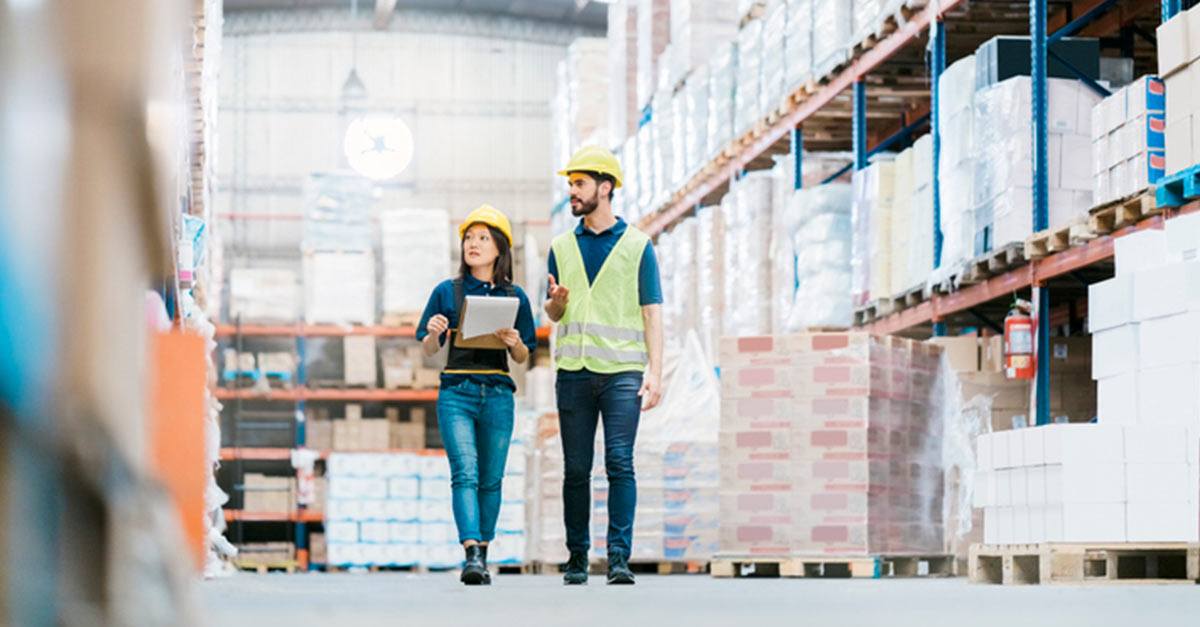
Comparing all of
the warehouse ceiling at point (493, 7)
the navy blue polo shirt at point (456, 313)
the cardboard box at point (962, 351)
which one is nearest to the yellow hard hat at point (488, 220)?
the navy blue polo shirt at point (456, 313)

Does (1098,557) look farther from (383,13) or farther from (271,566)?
(383,13)

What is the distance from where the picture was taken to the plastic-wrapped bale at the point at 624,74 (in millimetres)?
14453

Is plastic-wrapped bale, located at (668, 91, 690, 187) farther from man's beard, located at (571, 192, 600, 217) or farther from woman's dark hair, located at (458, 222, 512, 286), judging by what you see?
man's beard, located at (571, 192, 600, 217)

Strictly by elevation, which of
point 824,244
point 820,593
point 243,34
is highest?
point 243,34

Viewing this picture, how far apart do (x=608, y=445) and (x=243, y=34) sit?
15.4 metres

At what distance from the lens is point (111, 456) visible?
580 millimetres

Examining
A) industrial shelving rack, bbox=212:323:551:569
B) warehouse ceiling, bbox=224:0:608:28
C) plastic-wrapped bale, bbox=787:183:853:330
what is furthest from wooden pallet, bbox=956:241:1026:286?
warehouse ceiling, bbox=224:0:608:28

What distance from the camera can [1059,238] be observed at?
23.7ft

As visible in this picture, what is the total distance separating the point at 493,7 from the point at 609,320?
49.8 feet

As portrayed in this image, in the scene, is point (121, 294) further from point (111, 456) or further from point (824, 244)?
point (824, 244)

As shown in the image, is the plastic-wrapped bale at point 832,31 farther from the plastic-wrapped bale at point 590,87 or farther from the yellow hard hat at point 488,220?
the plastic-wrapped bale at point 590,87

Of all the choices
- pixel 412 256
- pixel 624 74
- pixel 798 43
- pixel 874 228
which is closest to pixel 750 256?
pixel 798 43

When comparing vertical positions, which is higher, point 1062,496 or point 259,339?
point 259,339

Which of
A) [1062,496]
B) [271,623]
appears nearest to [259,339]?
[1062,496]
